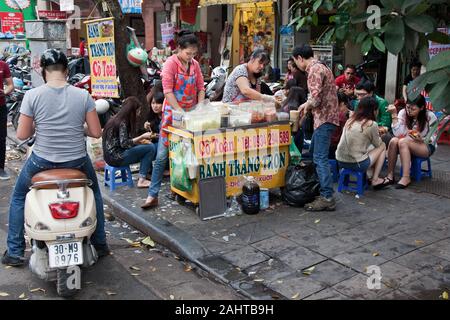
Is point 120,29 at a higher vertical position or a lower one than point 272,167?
higher

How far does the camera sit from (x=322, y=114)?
543 cm

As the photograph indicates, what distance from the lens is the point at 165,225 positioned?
17.0 ft

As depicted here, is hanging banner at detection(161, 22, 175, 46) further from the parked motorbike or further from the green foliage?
the green foliage

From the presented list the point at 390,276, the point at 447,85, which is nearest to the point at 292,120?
the point at 390,276

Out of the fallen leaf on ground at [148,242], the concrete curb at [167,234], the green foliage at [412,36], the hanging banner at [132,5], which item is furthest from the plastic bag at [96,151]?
the hanging banner at [132,5]

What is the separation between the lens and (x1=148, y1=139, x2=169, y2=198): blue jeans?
221 inches

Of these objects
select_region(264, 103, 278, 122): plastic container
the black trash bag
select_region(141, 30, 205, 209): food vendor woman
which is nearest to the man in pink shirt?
the black trash bag

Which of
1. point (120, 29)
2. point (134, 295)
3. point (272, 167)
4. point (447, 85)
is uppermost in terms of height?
point (120, 29)

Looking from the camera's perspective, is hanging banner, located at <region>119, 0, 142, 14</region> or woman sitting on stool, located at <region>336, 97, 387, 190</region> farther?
hanging banner, located at <region>119, 0, 142, 14</region>

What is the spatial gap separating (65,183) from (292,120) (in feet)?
9.85

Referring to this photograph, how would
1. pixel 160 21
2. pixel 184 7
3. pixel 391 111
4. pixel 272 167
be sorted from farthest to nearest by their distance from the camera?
pixel 160 21 → pixel 184 7 → pixel 391 111 → pixel 272 167

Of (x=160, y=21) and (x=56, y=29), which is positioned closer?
(x=56, y=29)

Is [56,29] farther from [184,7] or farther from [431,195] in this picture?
[431,195]

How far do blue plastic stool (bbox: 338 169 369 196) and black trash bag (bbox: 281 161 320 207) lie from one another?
57 centimetres
